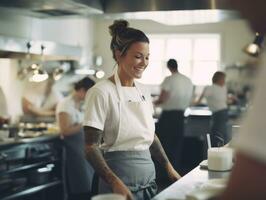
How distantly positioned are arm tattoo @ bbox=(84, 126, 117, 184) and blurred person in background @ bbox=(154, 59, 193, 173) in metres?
3.79

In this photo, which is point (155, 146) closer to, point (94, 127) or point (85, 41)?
point (94, 127)

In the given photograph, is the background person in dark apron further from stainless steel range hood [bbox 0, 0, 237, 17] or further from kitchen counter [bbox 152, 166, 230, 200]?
kitchen counter [bbox 152, 166, 230, 200]

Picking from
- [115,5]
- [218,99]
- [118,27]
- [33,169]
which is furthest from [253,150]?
[218,99]

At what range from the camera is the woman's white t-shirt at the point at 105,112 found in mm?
2193

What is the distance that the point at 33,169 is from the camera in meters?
4.45

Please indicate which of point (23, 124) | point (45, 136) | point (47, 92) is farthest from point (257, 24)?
point (47, 92)

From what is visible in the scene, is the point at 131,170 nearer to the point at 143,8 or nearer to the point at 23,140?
the point at 143,8

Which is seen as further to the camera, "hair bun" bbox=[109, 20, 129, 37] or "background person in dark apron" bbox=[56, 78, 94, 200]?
"background person in dark apron" bbox=[56, 78, 94, 200]

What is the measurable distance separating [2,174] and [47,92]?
6.47 feet

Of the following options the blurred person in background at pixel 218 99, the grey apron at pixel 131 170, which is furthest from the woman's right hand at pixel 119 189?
the blurred person in background at pixel 218 99

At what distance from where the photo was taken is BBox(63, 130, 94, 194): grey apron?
4.28m

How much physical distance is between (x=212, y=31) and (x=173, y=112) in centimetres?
389

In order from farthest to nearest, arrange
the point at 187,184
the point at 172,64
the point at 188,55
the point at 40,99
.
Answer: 1. the point at 188,55
2. the point at 172,64
3. the point at 40,99
4. the point at 187,184

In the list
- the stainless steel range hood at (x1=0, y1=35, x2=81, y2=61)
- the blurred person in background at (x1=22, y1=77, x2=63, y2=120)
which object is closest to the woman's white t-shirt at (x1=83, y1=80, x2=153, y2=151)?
the stainless steel range hood at (x1=0, y1=35, x2=81, y2=61)
